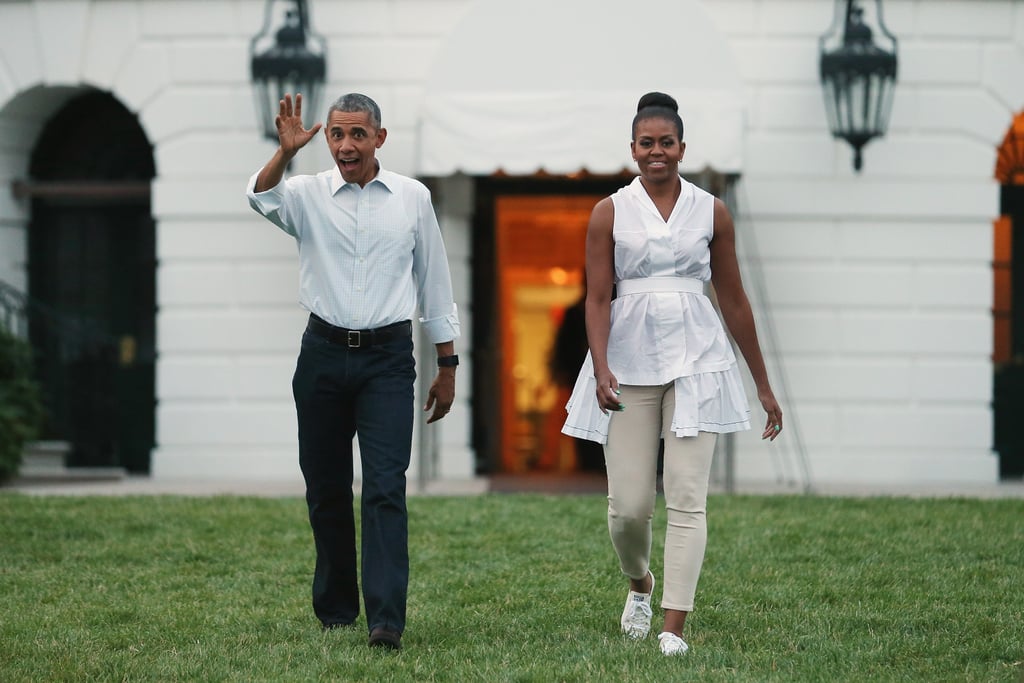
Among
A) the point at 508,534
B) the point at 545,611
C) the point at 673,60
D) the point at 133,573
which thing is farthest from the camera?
the point at 673,60

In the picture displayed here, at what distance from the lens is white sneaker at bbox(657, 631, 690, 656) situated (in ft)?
16.5

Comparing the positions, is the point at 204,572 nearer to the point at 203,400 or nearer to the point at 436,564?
the point at 436,564

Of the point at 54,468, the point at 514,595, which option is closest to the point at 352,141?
the point at 514,595

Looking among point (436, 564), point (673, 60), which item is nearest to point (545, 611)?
point (436, 564)

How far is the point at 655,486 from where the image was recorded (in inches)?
207

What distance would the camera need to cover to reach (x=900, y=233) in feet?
37.4

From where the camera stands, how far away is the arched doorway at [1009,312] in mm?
12133

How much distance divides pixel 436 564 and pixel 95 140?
6989mm

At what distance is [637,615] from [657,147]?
1728 millimetres

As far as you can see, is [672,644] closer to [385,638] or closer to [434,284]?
[385,638]

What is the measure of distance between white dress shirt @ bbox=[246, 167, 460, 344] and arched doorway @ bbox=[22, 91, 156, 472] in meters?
7.40

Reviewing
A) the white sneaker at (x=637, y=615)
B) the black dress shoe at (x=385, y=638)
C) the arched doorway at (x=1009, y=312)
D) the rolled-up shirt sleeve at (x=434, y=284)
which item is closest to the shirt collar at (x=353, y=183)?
the rolled-up shirt sleeve at (x=434, y=284)

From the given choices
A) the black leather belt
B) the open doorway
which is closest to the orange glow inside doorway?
the open doorway

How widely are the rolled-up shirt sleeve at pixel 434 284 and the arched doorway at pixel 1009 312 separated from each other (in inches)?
305
